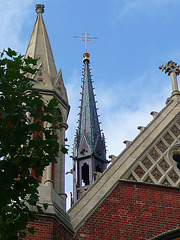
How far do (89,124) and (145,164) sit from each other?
13821mm

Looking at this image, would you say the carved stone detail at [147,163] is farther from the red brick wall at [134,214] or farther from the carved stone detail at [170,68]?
the carved stone detail at [170,68]

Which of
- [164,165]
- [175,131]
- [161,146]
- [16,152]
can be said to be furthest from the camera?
[175,131]

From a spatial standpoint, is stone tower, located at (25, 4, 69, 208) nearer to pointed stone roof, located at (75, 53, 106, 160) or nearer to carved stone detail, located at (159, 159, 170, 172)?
carved stone detail, located at (159, 159, 170, 172)

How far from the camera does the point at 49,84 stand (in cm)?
1488

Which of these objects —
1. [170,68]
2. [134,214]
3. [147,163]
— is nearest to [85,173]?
[170,68]

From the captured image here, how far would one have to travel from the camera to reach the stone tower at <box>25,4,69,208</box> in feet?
44.9

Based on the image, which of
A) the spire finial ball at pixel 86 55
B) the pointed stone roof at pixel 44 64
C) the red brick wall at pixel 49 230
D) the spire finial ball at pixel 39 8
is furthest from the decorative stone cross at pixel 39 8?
the spire finial ball at pixel 86 55

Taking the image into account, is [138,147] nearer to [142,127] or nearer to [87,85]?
[142,127]

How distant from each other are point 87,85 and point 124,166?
55.5 feet

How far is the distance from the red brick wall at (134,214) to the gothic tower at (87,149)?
1086 cm

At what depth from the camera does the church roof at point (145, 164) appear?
1338 centimetres

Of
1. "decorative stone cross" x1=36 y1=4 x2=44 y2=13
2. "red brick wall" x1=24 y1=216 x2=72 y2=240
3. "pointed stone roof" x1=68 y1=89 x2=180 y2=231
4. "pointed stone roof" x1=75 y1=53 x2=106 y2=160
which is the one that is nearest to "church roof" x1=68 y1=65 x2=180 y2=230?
"pointed stone roof" x1=68 y1=89 x2=180 y2=231

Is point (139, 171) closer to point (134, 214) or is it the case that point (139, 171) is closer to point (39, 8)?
point (134, 214)

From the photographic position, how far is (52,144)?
8.66m
